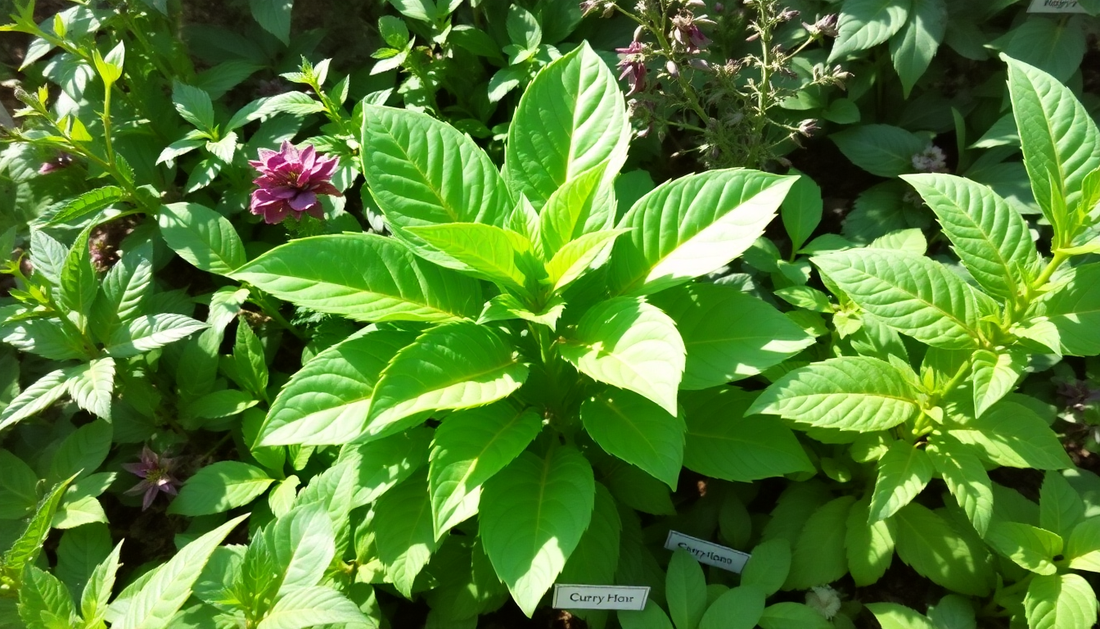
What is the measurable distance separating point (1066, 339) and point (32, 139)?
2457 millimetres

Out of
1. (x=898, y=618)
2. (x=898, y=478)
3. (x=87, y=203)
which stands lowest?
(x=898, y=618)

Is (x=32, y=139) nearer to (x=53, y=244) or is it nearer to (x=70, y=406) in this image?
(x=53, y=244)

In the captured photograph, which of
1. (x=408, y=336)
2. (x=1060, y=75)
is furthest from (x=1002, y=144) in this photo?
(x=408, y=336)

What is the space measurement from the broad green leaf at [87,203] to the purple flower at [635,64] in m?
1.43

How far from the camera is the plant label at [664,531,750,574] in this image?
5.62 ft

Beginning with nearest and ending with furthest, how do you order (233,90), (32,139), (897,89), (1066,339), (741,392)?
(1066,339) < (741,392) < (32,139) < (897,89) < (233,90)

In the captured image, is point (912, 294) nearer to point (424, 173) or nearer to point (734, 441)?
point (734, 441)

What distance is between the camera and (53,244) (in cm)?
178

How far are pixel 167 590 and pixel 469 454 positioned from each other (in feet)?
1.93

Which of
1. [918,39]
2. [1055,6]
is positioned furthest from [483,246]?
[1055,6]

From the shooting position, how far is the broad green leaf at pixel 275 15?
205 centimetres

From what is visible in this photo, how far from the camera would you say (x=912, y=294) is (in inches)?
54.7

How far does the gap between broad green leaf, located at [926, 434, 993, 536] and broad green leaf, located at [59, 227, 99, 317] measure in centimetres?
209

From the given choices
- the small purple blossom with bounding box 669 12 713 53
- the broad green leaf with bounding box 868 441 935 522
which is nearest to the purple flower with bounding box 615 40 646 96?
the small purple blossom with bounding box 669 12 713 53
